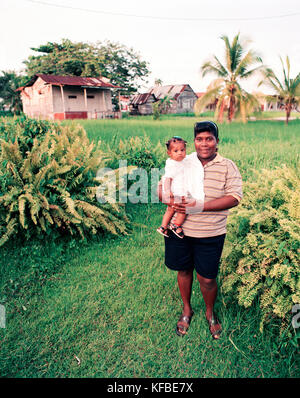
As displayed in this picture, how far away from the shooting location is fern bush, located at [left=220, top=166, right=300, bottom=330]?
210 centimetres

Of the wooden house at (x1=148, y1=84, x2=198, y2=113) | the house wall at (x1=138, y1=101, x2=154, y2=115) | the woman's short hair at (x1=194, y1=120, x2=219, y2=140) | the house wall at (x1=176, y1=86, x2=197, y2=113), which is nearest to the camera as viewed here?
the woman's short hair at (x1=194, y1=120, x2=219, y2=140)

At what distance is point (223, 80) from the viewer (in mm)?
19453

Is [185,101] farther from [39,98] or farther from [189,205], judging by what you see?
[189,205]

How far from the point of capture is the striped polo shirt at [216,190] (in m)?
1.94

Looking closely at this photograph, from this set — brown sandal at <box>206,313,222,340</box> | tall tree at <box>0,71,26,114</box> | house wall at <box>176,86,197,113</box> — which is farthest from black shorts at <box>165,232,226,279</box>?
tall tree at <box>0,71,26,114</box>

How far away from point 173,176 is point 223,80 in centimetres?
1988

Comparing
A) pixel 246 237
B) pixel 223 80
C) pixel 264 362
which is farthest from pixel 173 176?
pixel 223 80

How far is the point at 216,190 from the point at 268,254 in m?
0.72

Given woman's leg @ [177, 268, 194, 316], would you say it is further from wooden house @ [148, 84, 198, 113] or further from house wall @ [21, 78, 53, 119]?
wooden house @ [148, 84, 198, 113]

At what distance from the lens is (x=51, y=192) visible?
3963 mm

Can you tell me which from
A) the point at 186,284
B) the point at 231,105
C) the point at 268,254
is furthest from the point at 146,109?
the point at 268,254

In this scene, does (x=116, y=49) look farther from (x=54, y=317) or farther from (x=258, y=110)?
(x=54, y=317)

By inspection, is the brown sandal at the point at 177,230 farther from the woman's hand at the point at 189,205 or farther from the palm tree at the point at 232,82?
the palm tree at the point at 232,82

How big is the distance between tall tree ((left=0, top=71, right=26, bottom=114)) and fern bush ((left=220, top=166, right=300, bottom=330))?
A: 42214mm
